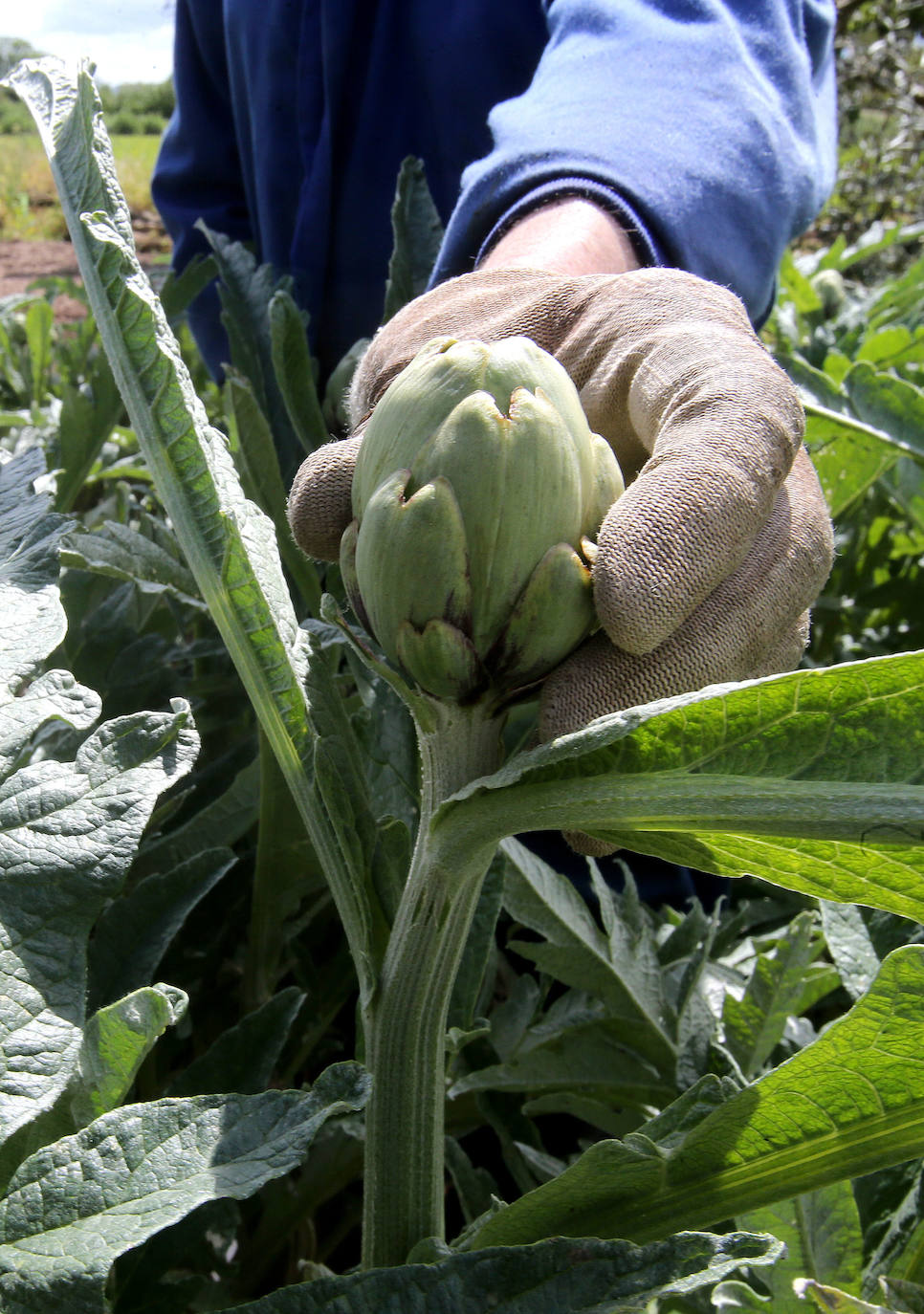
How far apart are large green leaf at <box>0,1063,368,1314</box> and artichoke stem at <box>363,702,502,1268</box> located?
60mm

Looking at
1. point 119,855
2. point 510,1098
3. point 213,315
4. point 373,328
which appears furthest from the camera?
point 213,315

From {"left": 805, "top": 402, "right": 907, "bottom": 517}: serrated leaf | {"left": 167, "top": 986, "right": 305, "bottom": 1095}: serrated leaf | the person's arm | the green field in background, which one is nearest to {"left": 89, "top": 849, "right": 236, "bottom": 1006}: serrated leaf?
{"left": 167, "top": 986, "right": 305, "bottom": 1095}: serrated leaf

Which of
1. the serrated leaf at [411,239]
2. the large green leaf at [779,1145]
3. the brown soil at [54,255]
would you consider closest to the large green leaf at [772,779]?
the large green leaf at [779,1145]

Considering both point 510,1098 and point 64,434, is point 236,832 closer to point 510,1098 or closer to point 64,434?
point 510,1098

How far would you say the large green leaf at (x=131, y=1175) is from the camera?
12.5 inches

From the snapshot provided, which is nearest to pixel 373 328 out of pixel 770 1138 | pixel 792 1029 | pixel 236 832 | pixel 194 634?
pixel 194 634

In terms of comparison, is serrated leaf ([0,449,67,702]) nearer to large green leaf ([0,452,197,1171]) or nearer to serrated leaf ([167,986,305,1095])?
large green leaf ([0,452,197,1171])

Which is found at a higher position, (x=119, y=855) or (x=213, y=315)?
(x=119, y=855)

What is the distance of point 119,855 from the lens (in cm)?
36

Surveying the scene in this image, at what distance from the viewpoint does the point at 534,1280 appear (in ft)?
1.06

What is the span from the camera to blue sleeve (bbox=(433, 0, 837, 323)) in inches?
30.1

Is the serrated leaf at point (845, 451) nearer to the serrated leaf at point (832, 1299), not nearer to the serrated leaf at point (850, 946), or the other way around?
the serrated leaf at point (850, 946)

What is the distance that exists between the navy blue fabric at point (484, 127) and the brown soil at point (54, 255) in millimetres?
2411

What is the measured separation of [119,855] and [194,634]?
1.69 ft
